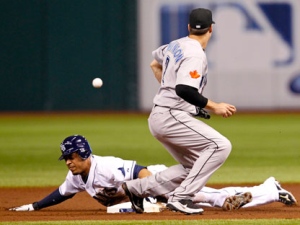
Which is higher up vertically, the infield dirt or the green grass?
the infield dirt

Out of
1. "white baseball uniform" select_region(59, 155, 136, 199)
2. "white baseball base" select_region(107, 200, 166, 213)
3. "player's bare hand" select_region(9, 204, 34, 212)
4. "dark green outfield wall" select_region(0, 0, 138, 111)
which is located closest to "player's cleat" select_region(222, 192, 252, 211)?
"white baseball base" select_region(107, 200, 166, 213)

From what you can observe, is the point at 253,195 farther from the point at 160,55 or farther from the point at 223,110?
the point at 160,55

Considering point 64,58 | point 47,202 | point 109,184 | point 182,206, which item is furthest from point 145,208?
point 64,58

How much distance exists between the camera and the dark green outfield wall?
2100 cm

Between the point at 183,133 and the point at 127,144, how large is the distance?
804cm

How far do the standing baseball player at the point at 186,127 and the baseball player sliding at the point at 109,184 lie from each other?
391 mm

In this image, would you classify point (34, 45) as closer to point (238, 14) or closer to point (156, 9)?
point (156, 9)

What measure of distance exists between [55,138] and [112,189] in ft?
27.8

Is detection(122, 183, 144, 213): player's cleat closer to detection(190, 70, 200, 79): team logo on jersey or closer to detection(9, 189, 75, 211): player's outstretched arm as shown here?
detection(9, 189, 75, 211): player's outstretched arm

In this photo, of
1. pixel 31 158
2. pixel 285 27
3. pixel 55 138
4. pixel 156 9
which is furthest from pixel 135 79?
pixel 31 158

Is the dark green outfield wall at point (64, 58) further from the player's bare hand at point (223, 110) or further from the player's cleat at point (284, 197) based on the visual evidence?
the player's bare hand at point (223, 110)

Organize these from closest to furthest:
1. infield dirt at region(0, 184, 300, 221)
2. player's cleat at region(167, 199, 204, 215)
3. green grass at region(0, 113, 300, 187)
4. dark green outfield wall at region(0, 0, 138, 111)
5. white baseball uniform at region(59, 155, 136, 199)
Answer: player's cleat at region(167, 199, 204, 215) → infield dirt at region(0, 184, 300, 221) → white baseball uniform at region(59, 155, 136, 199) → green grass at region(0, 113, 300, 187) → dark green outfield wall at region(0, 0, 138, 111)

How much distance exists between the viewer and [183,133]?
6797 millimetres

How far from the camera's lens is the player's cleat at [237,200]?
743cm
